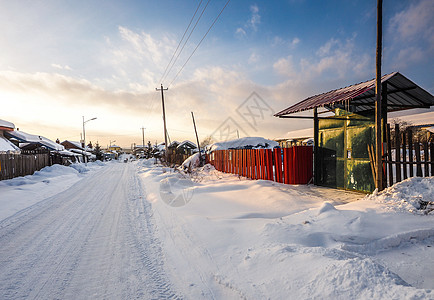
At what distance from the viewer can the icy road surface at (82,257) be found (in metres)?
2.71

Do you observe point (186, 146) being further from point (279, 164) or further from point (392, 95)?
point (392, 95)

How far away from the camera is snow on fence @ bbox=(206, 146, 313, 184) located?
28.3 feet

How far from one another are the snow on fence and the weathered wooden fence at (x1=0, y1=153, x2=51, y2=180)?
13332 millimetres

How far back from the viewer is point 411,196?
190 inches

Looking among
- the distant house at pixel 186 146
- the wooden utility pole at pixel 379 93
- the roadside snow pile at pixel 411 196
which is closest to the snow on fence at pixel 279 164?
the wooden utility pole at pixel 379 93

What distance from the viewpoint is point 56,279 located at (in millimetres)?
2945

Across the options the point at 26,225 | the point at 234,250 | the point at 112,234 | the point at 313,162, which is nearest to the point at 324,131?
the point at 313,162

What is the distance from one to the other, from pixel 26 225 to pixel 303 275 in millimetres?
5992

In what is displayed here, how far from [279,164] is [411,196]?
4.55m

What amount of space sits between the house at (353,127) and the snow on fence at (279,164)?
1.23 ft

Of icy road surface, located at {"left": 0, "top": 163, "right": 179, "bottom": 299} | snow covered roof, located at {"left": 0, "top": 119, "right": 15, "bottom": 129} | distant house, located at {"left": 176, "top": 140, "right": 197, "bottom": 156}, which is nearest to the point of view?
icy road surface, located at {"left": 0, "top": 163, "right": 179, "bottom": 299}

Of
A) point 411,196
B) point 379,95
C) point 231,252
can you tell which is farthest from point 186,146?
point 231,252

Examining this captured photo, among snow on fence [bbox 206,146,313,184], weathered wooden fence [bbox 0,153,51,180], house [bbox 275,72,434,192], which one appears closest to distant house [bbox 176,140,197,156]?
weathered wooden fence [bbox 0,153,51,180]

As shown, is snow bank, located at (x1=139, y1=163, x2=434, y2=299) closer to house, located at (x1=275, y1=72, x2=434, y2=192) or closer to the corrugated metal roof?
house, located at (x1=275, y1=72, x2=434, y2=192)
